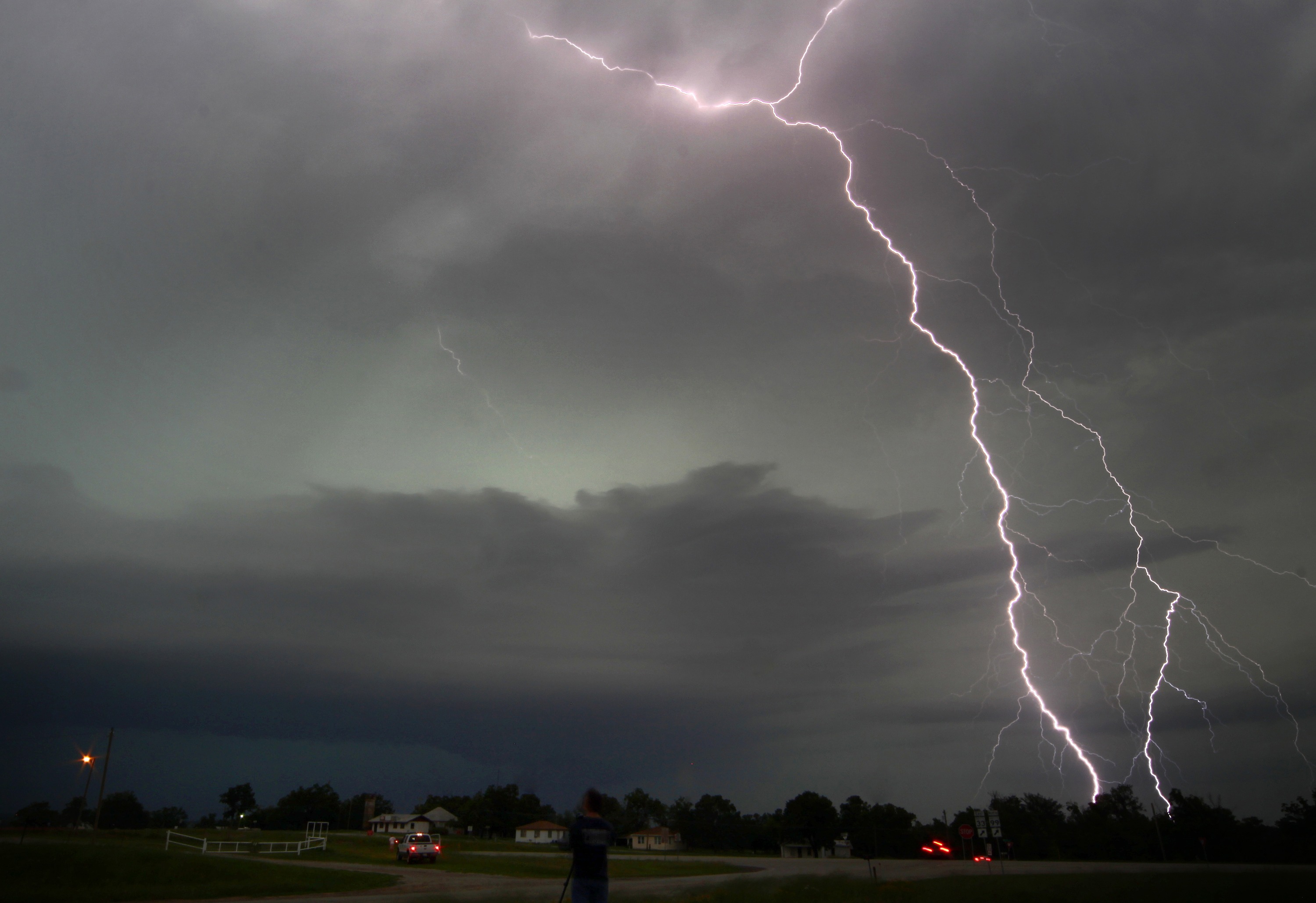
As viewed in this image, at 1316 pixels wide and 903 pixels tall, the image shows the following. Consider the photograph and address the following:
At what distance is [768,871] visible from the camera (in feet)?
106

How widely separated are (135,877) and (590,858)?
67.5ft

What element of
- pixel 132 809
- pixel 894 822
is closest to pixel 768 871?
pixel 894 822

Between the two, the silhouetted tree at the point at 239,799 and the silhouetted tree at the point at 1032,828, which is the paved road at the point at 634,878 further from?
the silhouetted tree at the point at 239,799

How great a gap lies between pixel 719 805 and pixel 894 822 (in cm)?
4805

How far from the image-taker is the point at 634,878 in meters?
28.7

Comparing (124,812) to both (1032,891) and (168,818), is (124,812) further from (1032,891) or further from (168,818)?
(1032,891)

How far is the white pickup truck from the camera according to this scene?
35.7 m

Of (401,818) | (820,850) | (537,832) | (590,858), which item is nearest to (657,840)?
(537,832)

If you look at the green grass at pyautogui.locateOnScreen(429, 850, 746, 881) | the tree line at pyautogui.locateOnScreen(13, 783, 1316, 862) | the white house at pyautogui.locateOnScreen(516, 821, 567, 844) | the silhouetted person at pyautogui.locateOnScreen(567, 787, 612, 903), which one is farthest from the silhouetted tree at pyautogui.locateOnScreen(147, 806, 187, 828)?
the silhouetted person at pyautogui.locateOnScreen(567, 787, 612, 903)

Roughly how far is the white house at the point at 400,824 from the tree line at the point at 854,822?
869 cm

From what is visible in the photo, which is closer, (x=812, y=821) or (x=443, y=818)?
(x=812, y=821)

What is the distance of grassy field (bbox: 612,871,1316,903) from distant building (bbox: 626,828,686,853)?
75864 mm

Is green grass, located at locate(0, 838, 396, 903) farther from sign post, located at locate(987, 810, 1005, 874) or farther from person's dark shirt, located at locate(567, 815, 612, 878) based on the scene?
sign post, located at locate(987, 810, 1005, 874)

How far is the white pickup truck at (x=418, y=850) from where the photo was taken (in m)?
35.7
